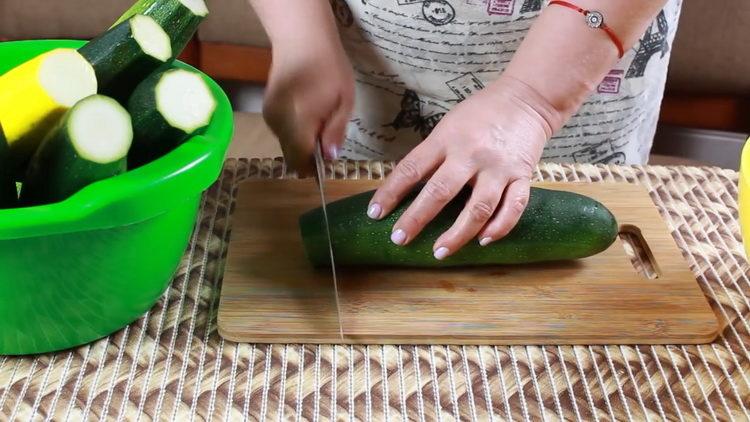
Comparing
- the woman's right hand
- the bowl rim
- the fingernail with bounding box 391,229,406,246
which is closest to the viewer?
the bowl rim

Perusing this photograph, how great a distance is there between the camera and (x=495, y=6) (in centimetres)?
94

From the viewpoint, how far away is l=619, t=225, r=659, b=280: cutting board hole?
→ 82 cm

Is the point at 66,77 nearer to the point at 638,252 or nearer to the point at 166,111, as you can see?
the point at 166,111

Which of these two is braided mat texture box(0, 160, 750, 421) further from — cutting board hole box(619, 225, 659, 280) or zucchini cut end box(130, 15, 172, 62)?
zucchini cut end box(130, 15, 172, 62)

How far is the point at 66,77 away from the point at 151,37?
0.07 m

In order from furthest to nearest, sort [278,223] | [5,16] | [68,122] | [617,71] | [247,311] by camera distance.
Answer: [5,16] < [617,71] < [278,223] < [247,311] < [68,122]

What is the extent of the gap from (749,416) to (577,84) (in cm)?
36

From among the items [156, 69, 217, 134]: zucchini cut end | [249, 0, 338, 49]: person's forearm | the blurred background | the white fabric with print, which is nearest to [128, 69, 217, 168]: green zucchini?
[156, 69, 217, 134]: zucchini cut end

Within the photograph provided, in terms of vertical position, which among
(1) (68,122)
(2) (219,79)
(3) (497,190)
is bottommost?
(2) (219,79)

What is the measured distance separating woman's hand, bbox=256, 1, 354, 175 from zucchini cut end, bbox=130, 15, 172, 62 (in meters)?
0.24

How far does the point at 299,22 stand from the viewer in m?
0.91

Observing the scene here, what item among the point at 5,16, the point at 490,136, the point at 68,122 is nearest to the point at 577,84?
the point at 490,136

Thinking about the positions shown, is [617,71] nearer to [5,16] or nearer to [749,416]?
[749,416]

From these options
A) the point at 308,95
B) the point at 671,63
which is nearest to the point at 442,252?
the point at 308,95
